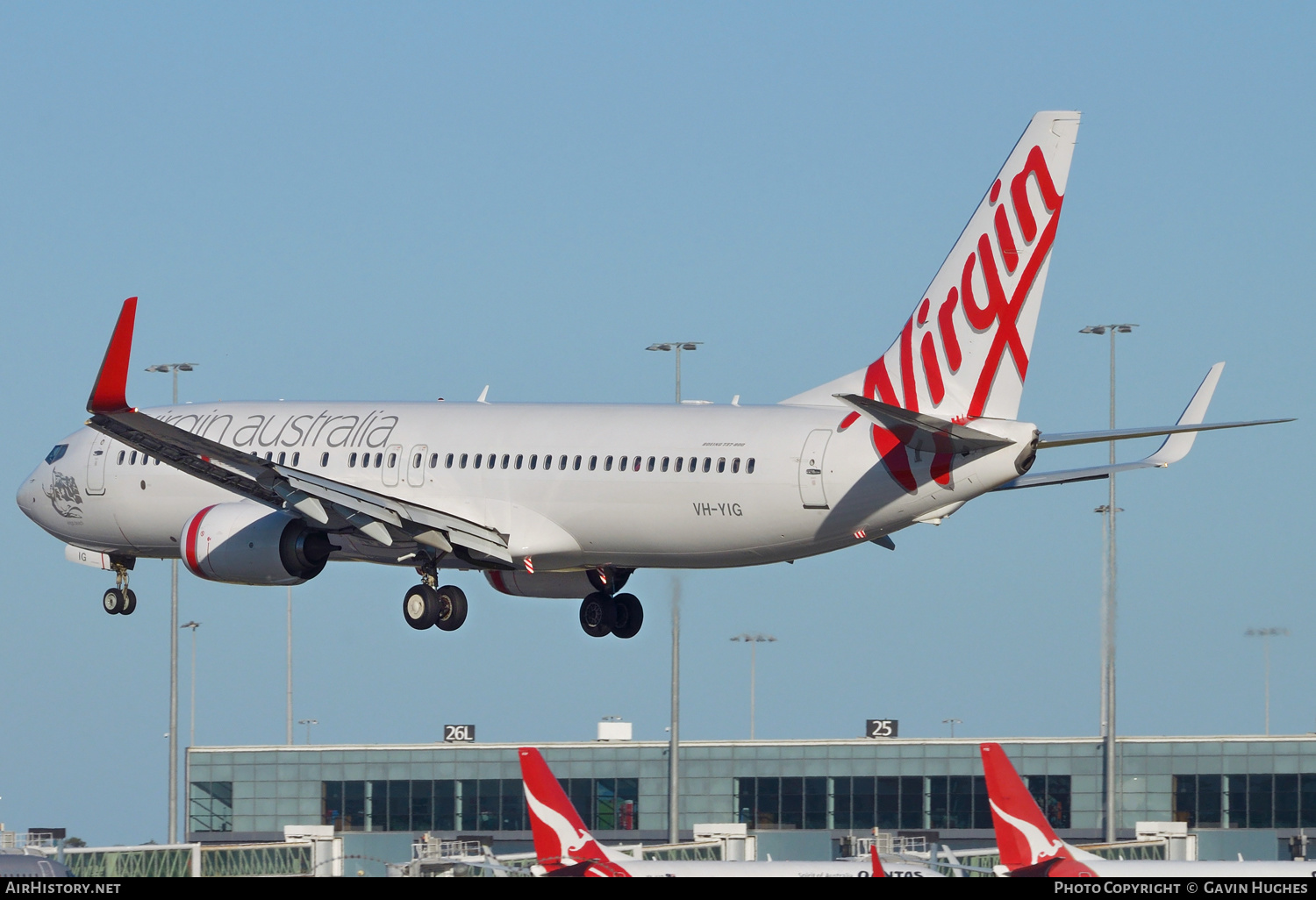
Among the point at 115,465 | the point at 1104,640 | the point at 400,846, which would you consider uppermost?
the point at 115,465

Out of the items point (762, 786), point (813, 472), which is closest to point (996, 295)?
point (813, 472)

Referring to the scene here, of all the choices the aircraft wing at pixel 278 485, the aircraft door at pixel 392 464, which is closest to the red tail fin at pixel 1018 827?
the aircraft wing at pixel 278 485

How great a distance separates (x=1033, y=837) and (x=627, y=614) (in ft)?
35.7

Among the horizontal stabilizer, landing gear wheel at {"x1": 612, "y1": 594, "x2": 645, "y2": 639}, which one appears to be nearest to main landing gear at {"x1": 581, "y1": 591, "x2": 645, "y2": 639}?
landing gear wheel at {"x1": 612, "y1": 594, "x2": 645, "y2": 639}

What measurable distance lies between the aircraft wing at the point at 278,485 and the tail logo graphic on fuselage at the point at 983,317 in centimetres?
984

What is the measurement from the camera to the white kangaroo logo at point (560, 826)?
176ft

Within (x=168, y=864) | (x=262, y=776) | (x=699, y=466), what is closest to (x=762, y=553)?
(x=699, y=466)

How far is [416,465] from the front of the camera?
51.9 meters

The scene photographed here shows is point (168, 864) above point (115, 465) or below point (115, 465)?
below

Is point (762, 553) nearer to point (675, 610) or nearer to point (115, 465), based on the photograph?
point (675, 610)

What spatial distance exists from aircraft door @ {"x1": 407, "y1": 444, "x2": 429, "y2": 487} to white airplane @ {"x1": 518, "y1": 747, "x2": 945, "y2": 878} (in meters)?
7.18

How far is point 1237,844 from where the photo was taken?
9238 centimetres

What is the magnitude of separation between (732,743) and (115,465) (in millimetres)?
45740

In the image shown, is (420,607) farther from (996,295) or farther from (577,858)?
(996,295)
